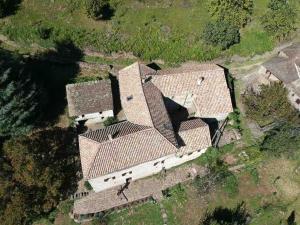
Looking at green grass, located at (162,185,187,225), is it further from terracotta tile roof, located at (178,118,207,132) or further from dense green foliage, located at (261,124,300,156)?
dense green foliage, located at (261,124,300,156)

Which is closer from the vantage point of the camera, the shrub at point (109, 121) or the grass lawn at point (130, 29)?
the shrub at point (109, 121)

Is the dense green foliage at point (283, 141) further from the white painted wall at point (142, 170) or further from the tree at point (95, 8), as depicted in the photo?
the tree at point (95, 8)

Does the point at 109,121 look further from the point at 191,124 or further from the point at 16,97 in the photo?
the point at 16,97

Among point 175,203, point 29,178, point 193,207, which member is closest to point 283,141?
point 193,207

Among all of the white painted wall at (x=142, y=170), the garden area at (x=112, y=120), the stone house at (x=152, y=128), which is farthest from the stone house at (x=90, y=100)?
the white painted wall at (x=142, y=170)

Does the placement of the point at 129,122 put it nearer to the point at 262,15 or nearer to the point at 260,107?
the point at 260,107

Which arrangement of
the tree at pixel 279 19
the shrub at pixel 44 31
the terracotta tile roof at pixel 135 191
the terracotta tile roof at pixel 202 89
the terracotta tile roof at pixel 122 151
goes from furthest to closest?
the tree at pixel 279 19 < the shrub at pixel 44 31 < the terracotta tile roof at pixel 202 89 < the terracotta tile roof at pixel 135 191 < the terracotta tile roof at pixel 122 151
